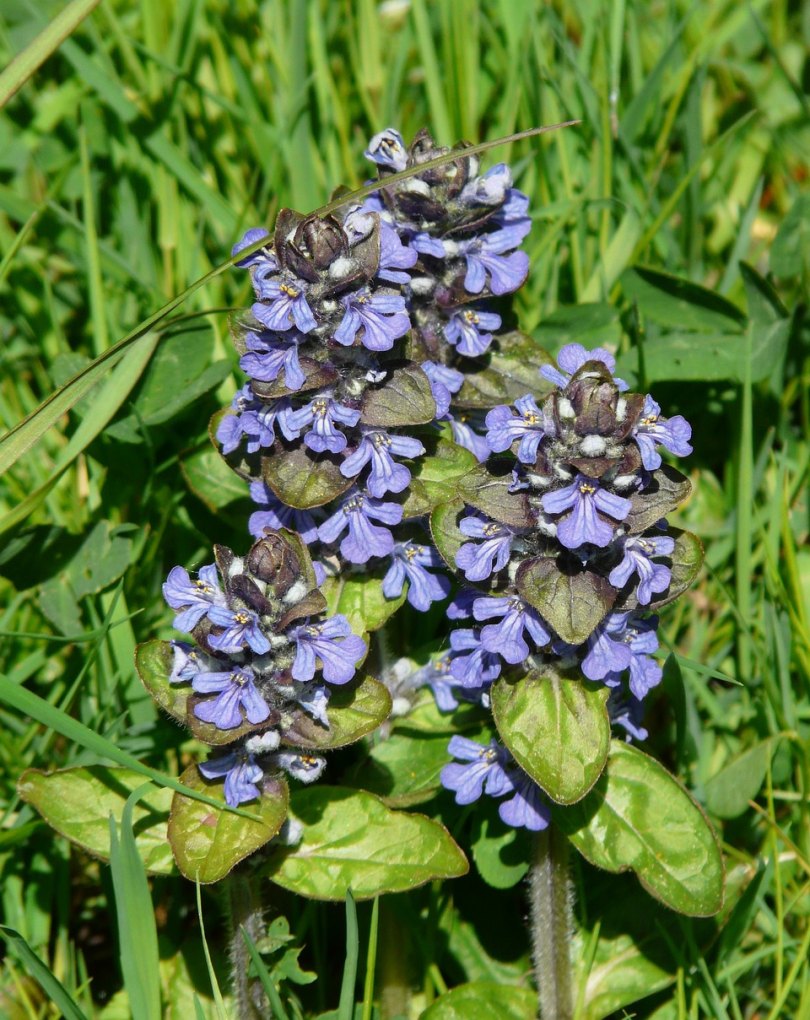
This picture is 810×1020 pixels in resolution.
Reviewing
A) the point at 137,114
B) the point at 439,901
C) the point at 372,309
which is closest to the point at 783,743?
the point at 439,901

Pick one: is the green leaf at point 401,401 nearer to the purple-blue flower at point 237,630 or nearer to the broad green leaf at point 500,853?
the purple-blue flower at point 237,630

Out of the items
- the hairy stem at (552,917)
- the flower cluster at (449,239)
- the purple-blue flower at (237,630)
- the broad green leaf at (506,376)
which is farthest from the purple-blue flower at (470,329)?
the hairy stem at (552,917)

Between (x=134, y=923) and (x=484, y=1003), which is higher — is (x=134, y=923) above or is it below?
above

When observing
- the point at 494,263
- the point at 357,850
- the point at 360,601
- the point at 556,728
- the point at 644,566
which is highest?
the point at 494,263

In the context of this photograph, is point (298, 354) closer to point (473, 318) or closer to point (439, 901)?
point (473, 318)

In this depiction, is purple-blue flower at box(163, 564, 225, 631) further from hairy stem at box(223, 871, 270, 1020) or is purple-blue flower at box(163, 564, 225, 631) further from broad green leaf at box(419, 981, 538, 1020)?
broad green leaf at box(419, 981, 538, 1020)

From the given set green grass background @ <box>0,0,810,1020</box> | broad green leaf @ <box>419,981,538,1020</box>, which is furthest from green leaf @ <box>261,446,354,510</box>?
broad green leaf @ <box>419,981,538,1020</box>

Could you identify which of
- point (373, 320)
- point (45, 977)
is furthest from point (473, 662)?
point (45, 977)

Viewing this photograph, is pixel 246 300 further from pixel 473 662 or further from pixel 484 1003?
pixel 484 1003
